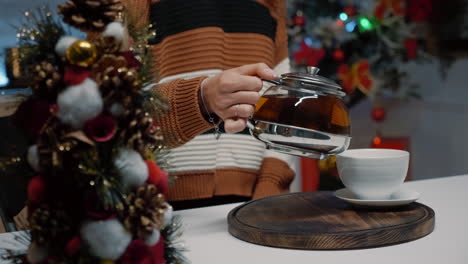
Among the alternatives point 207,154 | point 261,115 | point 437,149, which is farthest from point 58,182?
point 437,149

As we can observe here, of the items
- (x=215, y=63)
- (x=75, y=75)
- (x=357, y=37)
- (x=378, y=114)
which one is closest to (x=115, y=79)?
(x=75, y=75)

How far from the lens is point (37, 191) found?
51cm

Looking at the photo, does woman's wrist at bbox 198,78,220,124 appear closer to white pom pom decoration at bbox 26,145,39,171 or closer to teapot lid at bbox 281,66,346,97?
teapot lid at bbox 281,66,346,97

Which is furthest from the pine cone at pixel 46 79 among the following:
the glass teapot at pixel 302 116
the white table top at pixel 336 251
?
the glass teapot at pixel 302 116

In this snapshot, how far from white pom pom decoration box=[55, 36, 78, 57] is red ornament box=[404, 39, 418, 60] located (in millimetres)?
2308

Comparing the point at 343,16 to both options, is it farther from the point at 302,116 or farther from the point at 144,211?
the point at 144,211

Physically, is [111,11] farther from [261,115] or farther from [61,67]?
[261,115]

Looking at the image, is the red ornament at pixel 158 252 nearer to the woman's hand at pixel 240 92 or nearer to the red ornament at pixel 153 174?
the red ornament at pixel 153 174

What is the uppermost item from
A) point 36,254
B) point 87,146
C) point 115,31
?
point 115,31

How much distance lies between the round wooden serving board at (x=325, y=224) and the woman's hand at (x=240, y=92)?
0.16m

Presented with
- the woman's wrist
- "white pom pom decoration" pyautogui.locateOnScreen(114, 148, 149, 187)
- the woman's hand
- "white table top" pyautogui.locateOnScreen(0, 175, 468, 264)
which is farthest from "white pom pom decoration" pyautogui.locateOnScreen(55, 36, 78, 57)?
the woman's wrist

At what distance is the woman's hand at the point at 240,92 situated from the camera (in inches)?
34.9

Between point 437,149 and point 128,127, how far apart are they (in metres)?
2.95

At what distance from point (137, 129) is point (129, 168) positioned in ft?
0.13
